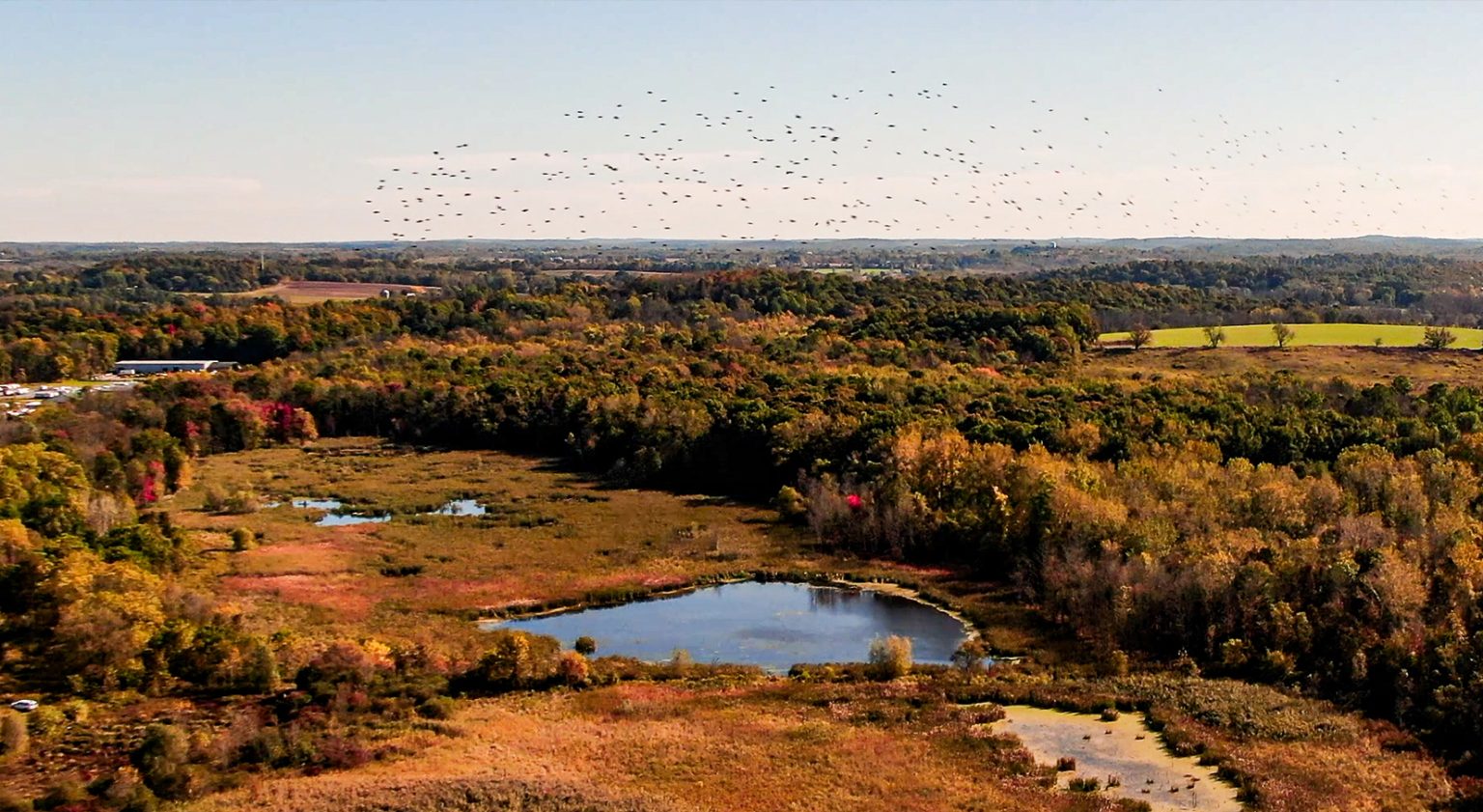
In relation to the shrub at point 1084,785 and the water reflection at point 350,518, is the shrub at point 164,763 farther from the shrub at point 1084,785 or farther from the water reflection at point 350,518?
the water reflection at point 350,518

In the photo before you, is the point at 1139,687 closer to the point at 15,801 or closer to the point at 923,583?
the point at 923,583

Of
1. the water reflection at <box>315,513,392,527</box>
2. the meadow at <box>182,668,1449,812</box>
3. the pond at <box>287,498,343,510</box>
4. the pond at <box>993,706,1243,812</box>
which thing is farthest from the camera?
the pond at <box>287,498,343,510</box>

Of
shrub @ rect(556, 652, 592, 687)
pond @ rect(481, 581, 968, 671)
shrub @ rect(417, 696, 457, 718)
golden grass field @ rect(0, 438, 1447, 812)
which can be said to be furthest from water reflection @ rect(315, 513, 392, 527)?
shrub @ rect(417, 696, 457, 718)

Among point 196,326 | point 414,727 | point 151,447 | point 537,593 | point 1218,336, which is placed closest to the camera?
point 414,727

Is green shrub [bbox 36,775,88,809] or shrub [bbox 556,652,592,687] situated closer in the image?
green shrub [bbox 36,775,88,809]

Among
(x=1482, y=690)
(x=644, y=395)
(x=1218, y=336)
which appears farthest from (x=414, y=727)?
(x=1218, y=336)

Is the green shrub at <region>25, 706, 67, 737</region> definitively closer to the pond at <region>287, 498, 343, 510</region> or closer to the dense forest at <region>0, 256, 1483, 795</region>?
the dense forest at <region>0, 256, 1483, 795</region>

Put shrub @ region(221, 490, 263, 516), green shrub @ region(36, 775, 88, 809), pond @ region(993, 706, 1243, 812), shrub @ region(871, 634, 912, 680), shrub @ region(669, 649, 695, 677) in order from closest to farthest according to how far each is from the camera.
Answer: green shrub @ region(36, 775, 88, 809) < pond @ region(993, 706, 1243, 812) < shrub @ region(871, 634, 912, 680) < shrub @ region(669, 649, 695, 677) < shrub @ region(221, 490, 263, 516)

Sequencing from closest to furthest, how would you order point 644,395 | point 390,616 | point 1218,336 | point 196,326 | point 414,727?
point 414,727 < point 390,616 < point 644,395 < point 1218,336 < point 196,326
